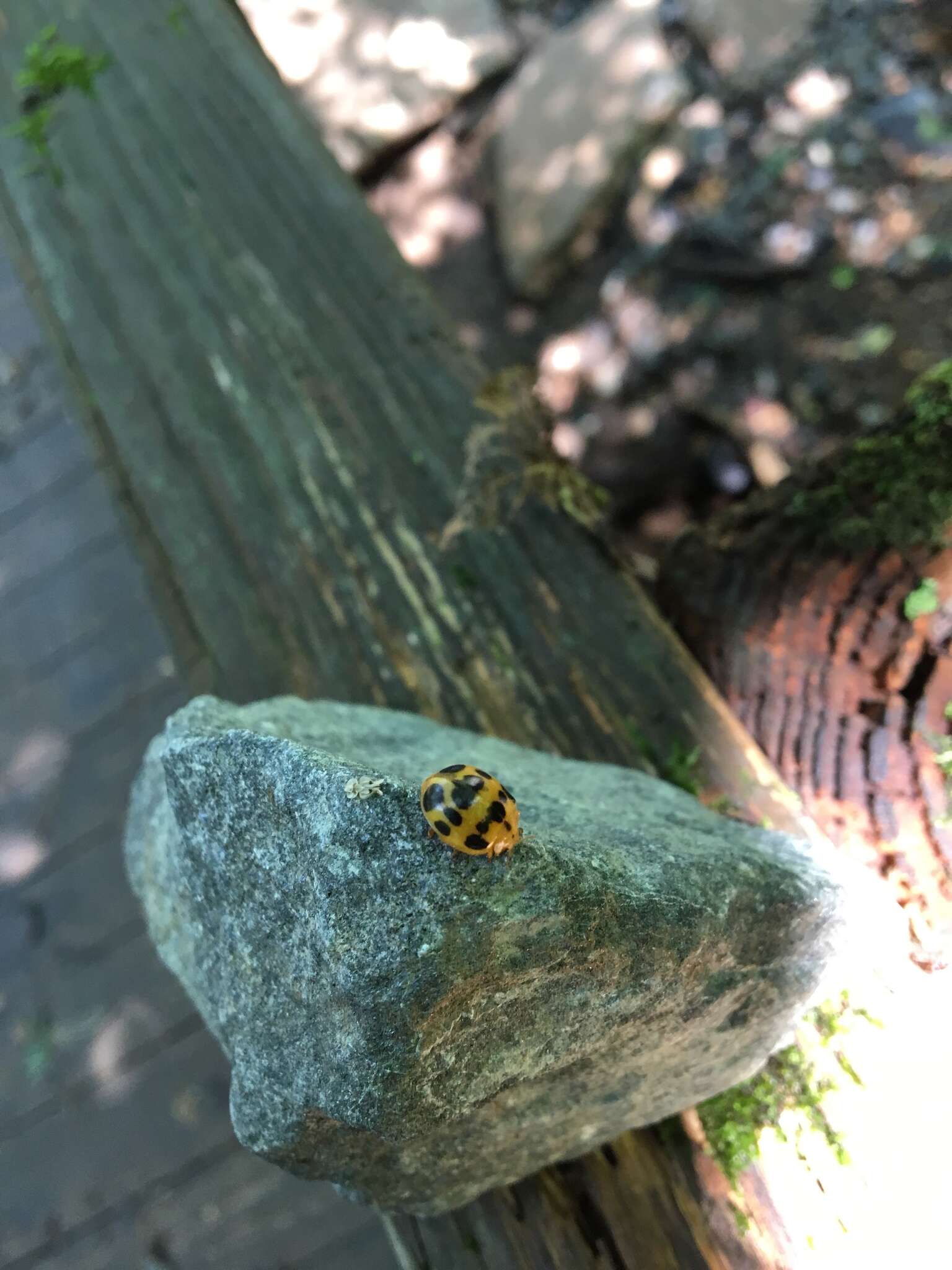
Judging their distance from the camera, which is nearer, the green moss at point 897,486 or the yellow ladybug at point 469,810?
the yellow ladybug at point 469,810

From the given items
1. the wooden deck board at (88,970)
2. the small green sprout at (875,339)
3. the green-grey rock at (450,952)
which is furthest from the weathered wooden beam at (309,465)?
the small green sprout at (875,339)

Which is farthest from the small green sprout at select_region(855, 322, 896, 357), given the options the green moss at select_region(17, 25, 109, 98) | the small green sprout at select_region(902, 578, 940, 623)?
the green moss at select_region(17, 25, 109, 98)

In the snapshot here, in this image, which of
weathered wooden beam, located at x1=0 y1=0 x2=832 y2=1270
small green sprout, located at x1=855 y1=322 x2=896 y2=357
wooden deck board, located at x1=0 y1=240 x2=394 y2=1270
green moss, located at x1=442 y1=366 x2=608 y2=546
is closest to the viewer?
weathered wooden beam, located at x1=0 y1=0 x2=832 y2=1270

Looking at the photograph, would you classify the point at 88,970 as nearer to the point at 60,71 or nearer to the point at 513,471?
the point at 513,471

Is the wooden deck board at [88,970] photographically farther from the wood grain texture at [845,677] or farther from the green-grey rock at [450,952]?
the wood grain texture at [845,677]

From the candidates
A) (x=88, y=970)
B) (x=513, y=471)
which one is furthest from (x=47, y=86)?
(x=88, y=970)

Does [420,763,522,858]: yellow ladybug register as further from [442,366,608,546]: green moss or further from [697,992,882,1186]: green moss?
[442,366,608,546]: green moss
